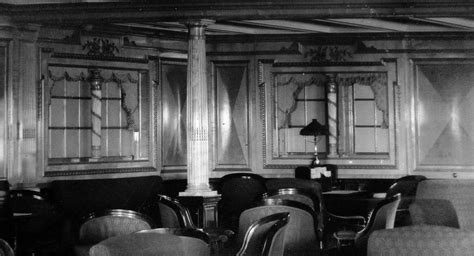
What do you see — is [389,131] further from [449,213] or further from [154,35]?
[449,213]

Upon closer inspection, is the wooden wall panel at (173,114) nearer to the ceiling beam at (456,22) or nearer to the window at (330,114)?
the window at (330,114)

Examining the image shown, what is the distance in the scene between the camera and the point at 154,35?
1008 cm

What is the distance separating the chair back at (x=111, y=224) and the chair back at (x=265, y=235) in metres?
0.96

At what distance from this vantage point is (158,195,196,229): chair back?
5594 mm

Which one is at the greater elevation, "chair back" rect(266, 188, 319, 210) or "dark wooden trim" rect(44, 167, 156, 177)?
"dark wooden trim" rect(44, 167, 156, 177)

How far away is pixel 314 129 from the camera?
9.91m

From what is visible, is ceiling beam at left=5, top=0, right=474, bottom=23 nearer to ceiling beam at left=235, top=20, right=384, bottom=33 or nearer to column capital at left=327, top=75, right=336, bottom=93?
ceiling beam at left=235, top=20, right=384, bottom=33

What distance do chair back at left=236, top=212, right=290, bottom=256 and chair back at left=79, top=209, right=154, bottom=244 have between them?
0.96 meters

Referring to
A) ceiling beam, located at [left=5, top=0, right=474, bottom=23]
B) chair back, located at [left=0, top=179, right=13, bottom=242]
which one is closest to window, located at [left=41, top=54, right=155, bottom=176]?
chair back, located at [left=0, top=179, right=13, bottom=242]

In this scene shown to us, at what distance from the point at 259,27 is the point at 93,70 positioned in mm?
2661

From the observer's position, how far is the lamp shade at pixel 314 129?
9.91 meters

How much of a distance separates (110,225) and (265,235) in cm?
155

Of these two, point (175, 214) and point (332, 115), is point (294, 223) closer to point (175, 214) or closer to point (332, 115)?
point (175, 214)

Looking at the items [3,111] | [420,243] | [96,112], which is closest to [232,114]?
[96,112]
